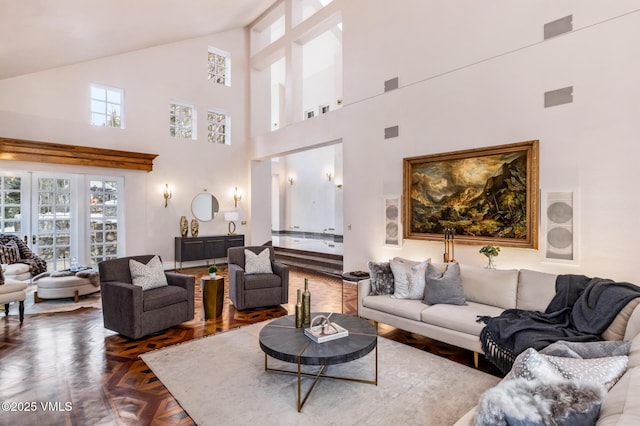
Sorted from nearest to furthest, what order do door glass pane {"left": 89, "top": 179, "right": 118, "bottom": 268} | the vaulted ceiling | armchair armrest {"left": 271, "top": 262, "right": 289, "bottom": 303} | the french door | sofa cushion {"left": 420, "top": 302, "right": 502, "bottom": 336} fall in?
sofa cushion {"left": 420, "top": 302, "right": 502, "bottom": 336}
the vaulted ceiling
armchair armrest {"left": 271, "top": 262, "right": 289, "bottom": 303}
the french door
door glass pane {"left": 89, "top": 179, "right": 118, "bottom": 268}

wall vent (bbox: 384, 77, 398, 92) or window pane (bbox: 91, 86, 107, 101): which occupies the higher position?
window pane (bbox: 91, 86, 107, 101)

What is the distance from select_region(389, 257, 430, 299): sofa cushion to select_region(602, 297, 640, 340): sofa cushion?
67.7 inches

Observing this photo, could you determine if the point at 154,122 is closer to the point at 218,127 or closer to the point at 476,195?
the point at 218,127

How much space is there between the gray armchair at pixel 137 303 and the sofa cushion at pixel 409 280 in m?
2.56

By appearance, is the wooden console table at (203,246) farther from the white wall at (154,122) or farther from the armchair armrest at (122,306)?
the armchair armrest at (122,306)

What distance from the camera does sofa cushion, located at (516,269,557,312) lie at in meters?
3.27

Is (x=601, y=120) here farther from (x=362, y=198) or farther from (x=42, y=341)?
(x=42, y=341)

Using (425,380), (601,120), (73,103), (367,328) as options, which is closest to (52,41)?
(73,103)

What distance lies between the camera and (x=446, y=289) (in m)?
3.72

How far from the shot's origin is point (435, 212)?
16.3 feet

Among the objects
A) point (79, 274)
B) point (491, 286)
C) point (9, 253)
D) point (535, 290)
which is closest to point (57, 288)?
point (79, 274)

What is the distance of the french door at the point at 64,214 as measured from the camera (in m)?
6.45

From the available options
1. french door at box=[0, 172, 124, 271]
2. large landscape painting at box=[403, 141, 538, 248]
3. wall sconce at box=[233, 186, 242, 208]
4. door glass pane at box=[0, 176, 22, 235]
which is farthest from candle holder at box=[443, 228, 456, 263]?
door glass pane at box=[0, 176, 22, 235]

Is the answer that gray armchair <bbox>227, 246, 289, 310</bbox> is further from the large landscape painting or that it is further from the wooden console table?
the wooden console table
